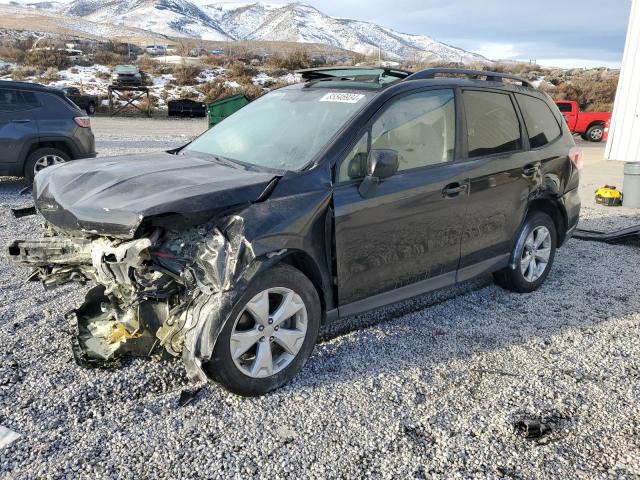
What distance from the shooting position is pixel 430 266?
4.03m

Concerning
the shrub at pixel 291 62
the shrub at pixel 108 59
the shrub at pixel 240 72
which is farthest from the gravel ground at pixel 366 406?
the shrub at pixel 108 59

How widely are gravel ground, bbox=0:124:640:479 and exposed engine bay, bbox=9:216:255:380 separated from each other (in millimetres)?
263

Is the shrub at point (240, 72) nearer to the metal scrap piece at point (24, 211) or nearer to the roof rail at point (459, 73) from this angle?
the roof rail at point (459, 73)

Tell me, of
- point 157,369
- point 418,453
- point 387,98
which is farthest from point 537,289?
point 157,369

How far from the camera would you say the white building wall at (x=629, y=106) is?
11984 mm

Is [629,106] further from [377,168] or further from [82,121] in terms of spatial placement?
[82,121]

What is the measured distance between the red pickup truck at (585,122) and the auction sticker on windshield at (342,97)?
832 inches

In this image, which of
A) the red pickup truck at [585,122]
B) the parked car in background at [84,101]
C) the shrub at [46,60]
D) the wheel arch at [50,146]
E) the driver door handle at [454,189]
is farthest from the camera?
the shrub at [46,60]

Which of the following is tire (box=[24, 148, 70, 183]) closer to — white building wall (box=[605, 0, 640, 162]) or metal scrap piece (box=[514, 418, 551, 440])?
metal scrap piece (box=[514, 418, 551, 440])

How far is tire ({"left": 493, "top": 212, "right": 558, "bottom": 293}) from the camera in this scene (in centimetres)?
486

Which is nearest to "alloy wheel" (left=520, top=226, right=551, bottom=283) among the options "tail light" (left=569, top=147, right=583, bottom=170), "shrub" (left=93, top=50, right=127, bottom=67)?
"tail light" (left=569, top=147, right=583, bottom=170)

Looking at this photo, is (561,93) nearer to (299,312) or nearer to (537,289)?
(537,289)

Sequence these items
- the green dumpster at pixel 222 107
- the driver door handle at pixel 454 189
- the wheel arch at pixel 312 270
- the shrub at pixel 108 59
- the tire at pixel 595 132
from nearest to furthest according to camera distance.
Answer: the wheel arch at pixel 312 270, the driver door handle at pixel 454 189, the green dumpster at pixel 222 107, the tire at pixel 595 132, the shrub at pixel 108 59

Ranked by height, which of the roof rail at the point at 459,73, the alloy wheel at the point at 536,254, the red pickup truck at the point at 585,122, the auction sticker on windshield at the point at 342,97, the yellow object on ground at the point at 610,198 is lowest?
the red pickup truck at the point at 585,122
